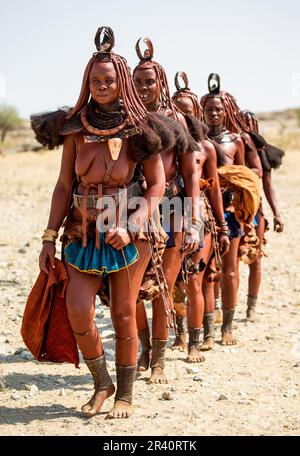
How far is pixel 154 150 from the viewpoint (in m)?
5.02

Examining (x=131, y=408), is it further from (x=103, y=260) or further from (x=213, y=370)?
(x=213, y=370)

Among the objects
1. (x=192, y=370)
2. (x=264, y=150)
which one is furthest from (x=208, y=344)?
(x=264, y=150)

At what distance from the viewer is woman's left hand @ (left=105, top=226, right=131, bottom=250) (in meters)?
4.91

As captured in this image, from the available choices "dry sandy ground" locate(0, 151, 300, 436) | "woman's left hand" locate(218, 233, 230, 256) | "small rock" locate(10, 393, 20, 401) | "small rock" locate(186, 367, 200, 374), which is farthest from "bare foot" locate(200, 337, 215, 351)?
"small rock" locate(10, 393, 20, 401)

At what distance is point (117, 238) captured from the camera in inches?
193

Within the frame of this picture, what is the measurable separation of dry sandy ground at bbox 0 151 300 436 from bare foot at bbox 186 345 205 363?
0.23 feet

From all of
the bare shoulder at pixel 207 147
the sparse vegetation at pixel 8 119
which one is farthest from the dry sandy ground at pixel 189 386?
the sparse vegetation at pixel 8 119

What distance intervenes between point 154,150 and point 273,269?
659 cm

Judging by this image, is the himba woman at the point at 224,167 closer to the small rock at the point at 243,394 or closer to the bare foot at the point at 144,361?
the bare foot at the point at 144,361

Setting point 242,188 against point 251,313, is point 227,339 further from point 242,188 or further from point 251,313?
point 242,188

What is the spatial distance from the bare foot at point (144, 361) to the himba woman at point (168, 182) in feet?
0.95

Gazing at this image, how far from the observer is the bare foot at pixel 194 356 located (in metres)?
6.79

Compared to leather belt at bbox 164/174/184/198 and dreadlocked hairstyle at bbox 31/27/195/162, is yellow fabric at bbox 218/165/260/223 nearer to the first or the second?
leather belt at bbox 164/174/184/198
